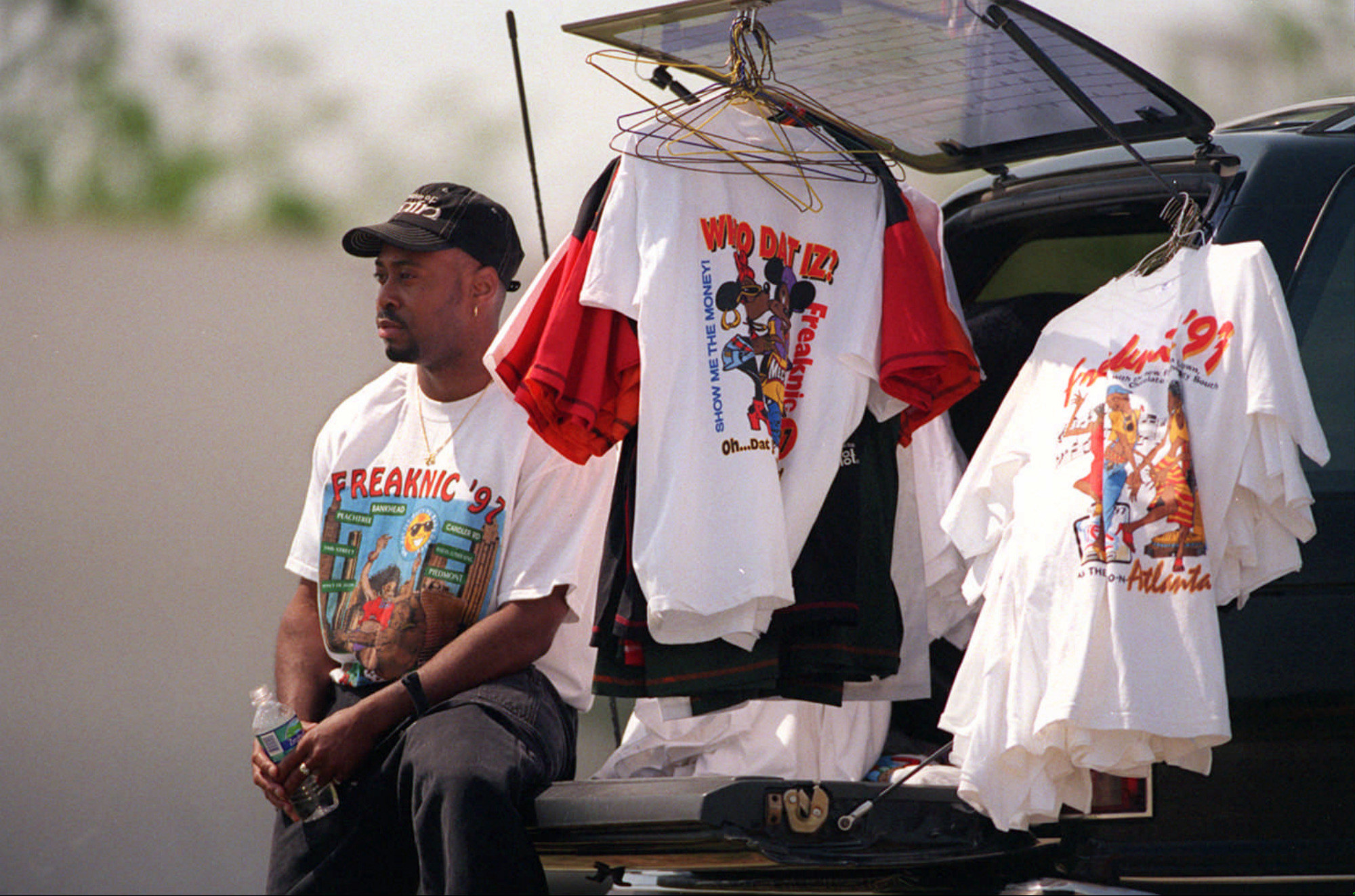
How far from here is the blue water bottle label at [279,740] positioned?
10.6 ft

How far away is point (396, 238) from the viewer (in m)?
3.59

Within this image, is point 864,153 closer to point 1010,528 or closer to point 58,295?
point 1010,528

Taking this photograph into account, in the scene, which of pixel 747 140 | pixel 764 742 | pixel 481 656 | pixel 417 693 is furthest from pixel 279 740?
pixel 747 140

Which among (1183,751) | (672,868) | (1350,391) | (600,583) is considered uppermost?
(1350,391)

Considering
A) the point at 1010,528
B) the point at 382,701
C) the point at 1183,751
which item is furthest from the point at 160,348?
the point at 1183,751

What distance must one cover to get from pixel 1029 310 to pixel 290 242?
3006mm

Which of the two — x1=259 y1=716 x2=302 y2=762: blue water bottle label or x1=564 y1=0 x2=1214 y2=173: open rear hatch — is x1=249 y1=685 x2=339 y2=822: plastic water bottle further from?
x1=564 y1=0 x2=1214 y2=173: open rear hatch

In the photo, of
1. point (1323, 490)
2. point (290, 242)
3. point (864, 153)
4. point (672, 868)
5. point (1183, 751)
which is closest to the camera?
point (1183, 751)

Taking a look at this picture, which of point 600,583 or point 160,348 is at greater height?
point 160,348

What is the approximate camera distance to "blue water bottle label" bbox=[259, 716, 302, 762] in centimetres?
324

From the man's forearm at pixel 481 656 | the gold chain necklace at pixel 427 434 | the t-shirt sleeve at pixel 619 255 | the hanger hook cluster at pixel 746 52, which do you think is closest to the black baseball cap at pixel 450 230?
the gold chain necklace at pixel 427 434

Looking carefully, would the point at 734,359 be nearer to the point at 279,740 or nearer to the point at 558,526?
the point at 558,526

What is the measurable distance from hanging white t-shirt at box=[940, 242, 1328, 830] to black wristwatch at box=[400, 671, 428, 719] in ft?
3.72

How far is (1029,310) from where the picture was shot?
382 cm
